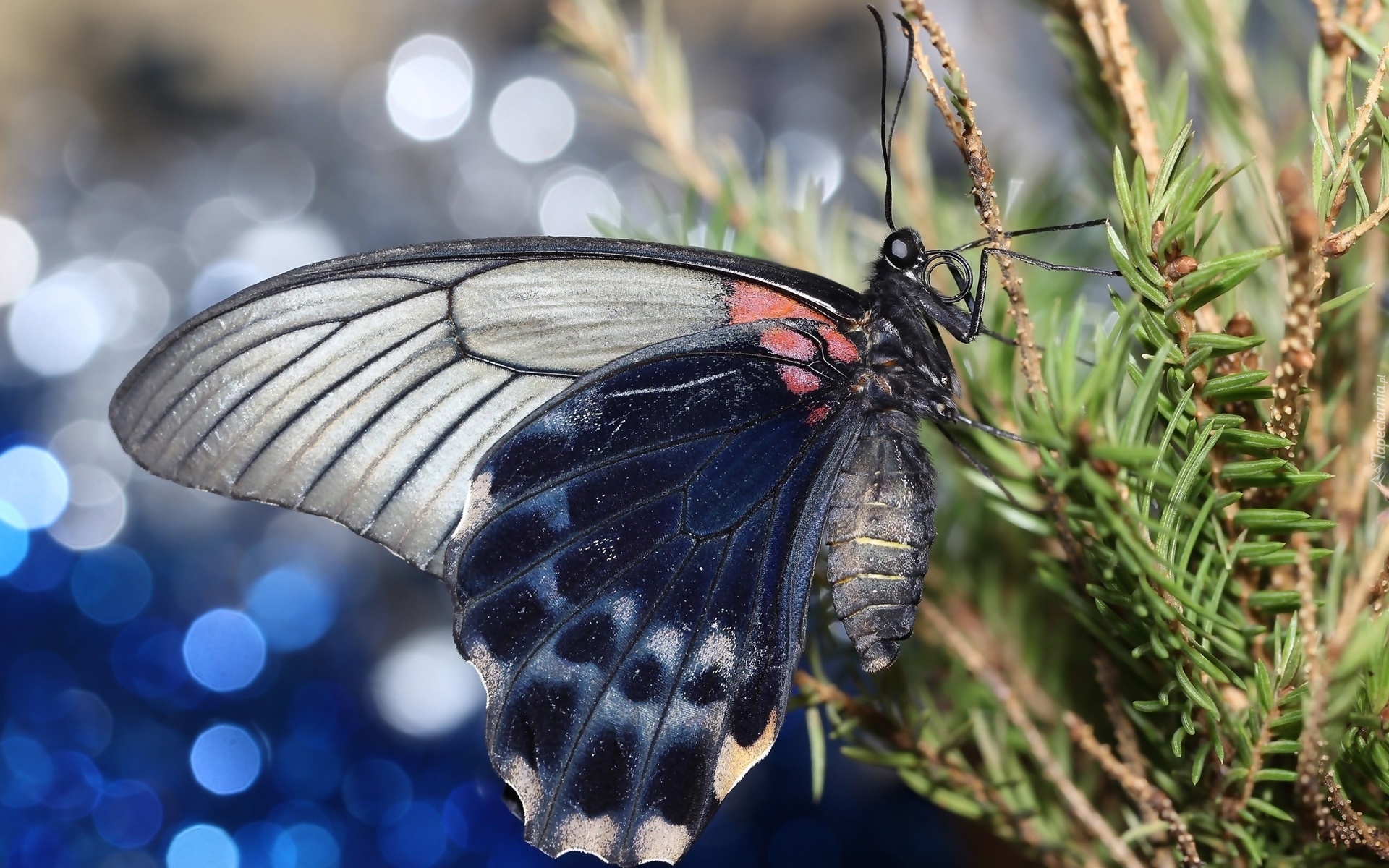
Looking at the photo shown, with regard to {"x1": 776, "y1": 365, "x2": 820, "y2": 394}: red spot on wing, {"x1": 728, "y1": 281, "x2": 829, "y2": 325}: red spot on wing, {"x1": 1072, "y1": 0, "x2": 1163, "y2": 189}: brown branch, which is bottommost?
{"x1": 776, "y1": 365, "x2": 820, "y2": 394}: red spot on wing

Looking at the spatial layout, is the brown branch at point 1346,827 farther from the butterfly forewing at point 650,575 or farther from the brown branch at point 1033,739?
the butterfly forewing at point 650,575

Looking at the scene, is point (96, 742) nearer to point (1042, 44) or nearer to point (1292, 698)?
point (1292, 698)

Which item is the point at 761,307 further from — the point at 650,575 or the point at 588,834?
the point at 588,834

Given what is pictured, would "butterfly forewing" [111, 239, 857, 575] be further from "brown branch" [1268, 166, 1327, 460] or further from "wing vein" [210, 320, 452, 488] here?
"brown branch" [1268, 166, 1327, 460]

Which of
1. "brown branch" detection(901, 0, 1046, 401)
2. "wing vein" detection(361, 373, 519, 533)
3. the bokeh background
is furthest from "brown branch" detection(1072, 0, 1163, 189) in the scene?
"wing vein" detection(361, 373, 519, 533)

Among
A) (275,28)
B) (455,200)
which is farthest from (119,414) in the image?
(275,28)

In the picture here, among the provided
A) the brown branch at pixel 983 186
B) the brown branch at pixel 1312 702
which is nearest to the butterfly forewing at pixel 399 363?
the brown branch at pixel 983 186

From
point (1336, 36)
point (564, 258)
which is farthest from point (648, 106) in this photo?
point (1336, 36)
